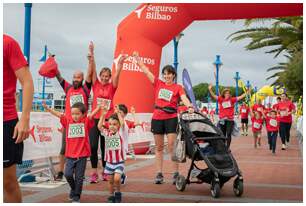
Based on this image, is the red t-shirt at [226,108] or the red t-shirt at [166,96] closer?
the red t-shirt at [166,96]

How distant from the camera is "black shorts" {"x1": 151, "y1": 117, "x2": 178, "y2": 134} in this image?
661 cm

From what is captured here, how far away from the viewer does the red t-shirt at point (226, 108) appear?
10945 millimetres

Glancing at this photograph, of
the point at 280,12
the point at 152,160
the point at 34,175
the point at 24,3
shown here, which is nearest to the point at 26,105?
the point at 34,175

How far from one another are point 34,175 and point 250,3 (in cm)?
635

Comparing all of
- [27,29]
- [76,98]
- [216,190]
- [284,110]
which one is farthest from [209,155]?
[284,110]

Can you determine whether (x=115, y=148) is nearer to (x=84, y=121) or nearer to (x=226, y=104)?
(x=84, y=121)

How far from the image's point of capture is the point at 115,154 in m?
5.48

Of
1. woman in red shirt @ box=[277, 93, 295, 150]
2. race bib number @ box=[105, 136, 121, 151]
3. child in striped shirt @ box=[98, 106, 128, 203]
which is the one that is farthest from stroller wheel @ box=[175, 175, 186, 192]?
woman in red shirt @ box=[277, 93, 295, 150]

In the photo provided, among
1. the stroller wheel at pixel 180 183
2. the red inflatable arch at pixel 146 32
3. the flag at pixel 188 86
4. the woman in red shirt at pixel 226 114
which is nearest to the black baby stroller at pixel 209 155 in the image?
the stroller wheel at pixel 180 183

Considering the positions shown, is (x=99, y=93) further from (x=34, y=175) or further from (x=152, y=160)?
(x=152, y=160)

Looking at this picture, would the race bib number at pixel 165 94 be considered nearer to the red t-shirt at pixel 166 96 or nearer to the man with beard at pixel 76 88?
the red t-shirt at pixel 166 96

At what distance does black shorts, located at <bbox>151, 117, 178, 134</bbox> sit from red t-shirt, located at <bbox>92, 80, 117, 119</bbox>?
68 centimetres


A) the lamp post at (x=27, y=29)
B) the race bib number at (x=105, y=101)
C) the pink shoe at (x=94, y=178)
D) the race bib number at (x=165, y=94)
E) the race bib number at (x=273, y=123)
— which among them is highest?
the lamp post at (x=27, y=29)

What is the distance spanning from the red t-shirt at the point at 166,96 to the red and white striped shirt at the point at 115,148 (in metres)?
1.15
